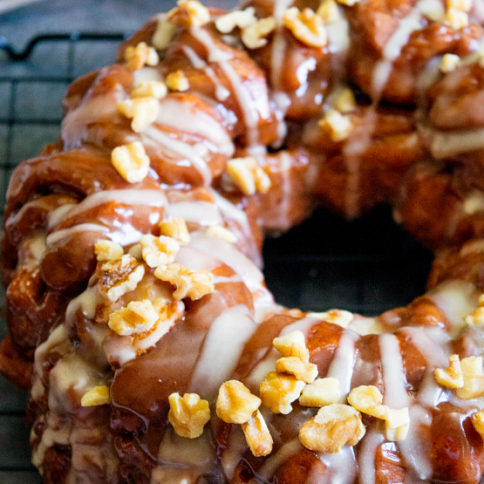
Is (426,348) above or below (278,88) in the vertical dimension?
below

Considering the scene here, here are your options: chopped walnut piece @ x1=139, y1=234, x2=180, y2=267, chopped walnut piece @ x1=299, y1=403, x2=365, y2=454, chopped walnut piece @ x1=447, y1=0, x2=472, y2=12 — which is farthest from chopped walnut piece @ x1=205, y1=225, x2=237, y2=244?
chopped walnut piece @ x1=447, y1=0, x2=472, y2=12

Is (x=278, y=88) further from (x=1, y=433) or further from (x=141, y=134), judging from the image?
(x=1, y=433)

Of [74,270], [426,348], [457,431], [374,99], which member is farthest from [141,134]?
[457,431]

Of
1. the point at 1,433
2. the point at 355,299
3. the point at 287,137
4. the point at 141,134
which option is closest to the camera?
the point at 141,134

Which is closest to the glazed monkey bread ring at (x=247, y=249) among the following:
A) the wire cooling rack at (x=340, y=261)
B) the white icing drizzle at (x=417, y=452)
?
the white icing drizzle at (x=417, y=452)

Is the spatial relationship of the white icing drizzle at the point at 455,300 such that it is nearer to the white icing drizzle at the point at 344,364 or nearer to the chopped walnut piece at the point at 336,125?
the white icing drizzle at the point at 344,364
